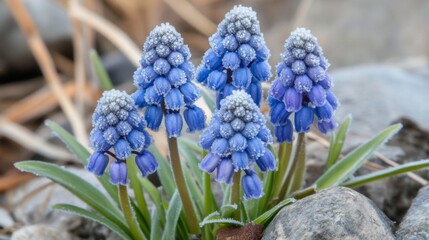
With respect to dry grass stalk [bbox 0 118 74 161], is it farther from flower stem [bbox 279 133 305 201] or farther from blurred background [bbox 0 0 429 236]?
flower stem [bbox 279 133 305 201]

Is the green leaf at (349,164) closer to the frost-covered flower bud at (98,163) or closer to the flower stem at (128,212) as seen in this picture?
the flower stem at (128,212)

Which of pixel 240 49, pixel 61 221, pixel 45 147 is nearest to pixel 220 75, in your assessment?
pixel 240 49

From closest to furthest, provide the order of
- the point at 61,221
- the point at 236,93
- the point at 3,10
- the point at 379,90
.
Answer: the point at 236,93 → the point at 61,221 → the point at 379,90 → the point at 3,10

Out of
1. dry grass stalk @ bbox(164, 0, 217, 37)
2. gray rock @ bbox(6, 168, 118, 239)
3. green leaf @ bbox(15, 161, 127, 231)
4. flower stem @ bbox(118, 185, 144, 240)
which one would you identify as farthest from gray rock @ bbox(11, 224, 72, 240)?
dry grass stalk @ bbox(164, 0, 217, 37)

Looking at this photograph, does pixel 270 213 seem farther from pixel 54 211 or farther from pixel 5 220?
pixel 5 220

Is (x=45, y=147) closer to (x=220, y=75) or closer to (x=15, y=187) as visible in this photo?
(x=15, y=187)

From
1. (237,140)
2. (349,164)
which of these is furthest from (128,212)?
Answer: (349,164)

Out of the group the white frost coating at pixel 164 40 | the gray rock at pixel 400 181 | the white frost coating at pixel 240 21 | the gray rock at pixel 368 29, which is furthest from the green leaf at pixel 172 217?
the gray rock at pixel 368 29
